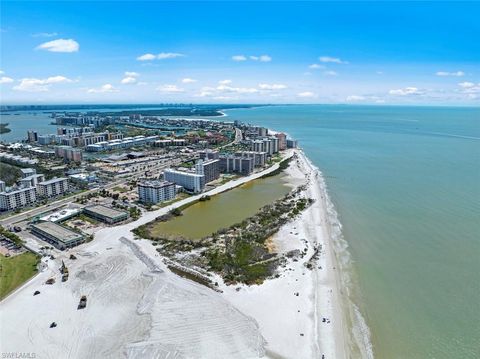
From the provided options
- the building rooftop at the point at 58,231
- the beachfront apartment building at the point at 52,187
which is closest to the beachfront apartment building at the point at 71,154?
the beachfront apartment building at the point at 52,187

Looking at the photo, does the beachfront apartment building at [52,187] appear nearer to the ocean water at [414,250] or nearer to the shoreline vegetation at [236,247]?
the shoreline vegetation at [236,247]

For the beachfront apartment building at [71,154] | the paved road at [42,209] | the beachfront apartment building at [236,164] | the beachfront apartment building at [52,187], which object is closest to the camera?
the paved road at [42,209]

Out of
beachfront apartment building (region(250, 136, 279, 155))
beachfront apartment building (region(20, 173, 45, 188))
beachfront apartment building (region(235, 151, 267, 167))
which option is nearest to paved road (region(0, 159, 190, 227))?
beachfront apartment building (region(20, 173, 45, 188))

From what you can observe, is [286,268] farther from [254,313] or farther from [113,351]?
[113,351]

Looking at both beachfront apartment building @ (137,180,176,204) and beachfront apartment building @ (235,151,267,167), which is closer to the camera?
beachfront apartment building @ (137,180,176,204)

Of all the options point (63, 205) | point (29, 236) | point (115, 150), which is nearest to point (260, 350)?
point (29, 236)

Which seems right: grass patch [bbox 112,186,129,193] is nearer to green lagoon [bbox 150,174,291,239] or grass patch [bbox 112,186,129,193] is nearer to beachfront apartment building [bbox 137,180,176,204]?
beachfront apartment building [bbox 137,180,176,204]
